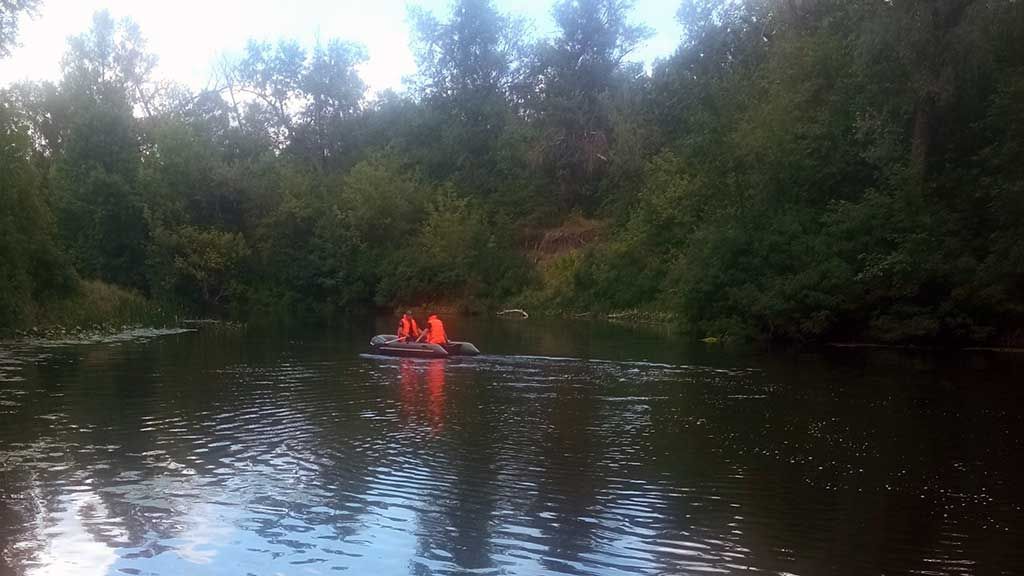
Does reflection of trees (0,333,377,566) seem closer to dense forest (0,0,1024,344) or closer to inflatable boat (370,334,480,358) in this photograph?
inflatable boat (370,334,480,358)

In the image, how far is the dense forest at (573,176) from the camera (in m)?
32.0

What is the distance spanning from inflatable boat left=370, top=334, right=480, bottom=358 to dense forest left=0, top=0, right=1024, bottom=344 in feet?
38.9

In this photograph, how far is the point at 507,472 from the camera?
1255 cm

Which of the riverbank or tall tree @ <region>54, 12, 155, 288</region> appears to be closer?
the riverbank

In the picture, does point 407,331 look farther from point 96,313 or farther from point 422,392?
point 96,313

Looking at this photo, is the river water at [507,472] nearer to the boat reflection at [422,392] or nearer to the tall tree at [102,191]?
the boat reflection at [422,392]

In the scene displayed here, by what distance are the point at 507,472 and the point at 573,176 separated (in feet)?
176

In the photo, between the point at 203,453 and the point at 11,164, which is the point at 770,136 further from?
the point at 203,453

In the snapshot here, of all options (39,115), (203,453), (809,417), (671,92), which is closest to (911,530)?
(809,417)

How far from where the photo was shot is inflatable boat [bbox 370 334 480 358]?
26906 millimetres

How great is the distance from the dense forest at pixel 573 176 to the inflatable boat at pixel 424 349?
38.9ft

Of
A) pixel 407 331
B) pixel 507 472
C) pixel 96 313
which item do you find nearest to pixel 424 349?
pixel 407 331

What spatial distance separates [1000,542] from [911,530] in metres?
0.83

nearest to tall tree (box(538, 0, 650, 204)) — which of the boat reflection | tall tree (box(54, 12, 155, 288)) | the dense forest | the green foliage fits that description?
the dense forest
